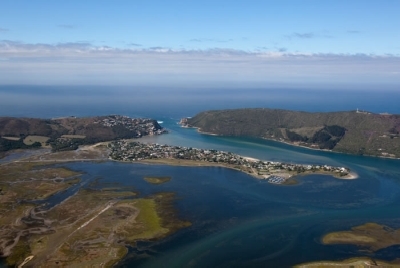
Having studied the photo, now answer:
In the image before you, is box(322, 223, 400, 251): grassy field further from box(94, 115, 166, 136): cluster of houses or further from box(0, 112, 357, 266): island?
box(94, 115, 166, 136): cluster of houses

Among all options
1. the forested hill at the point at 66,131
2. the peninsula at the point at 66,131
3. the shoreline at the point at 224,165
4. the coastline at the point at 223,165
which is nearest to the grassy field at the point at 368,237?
the shoreline at the point at 224,165

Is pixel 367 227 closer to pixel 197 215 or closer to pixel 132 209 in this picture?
pixel 197 215

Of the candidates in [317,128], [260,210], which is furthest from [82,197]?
[317,128]

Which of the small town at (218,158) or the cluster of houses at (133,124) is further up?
the cluster of houses at (133,124)

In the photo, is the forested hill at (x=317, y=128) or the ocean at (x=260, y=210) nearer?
the ocean at (x=260, y=210)

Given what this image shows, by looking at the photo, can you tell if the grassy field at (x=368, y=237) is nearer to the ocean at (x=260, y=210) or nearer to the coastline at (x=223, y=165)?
the ocean at (x=260, y=210)

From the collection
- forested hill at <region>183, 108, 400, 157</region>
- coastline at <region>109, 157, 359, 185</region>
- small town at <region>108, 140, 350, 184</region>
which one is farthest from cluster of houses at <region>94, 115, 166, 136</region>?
coastline at <region>109, 157, 359, 185</region>

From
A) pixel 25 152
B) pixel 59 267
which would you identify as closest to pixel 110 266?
pixel 59 267
